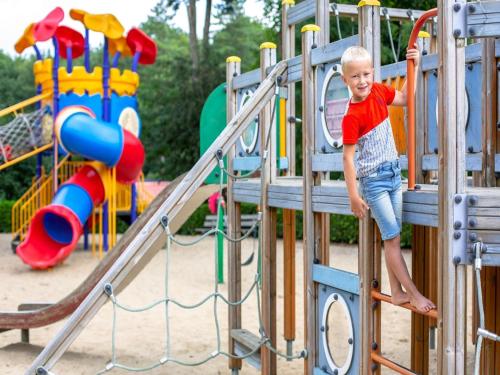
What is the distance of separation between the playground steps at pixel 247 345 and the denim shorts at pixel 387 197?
1.97 m

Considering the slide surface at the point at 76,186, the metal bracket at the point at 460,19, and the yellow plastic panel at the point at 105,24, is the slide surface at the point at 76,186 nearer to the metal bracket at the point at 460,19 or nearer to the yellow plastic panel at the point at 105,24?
the yellow plastic panel at the point at 105,24

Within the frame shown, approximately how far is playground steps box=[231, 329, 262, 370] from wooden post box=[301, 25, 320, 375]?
2.50ft

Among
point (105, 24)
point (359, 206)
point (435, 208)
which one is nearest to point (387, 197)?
point (359, 206)

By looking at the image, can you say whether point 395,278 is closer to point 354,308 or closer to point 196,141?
point 354,308

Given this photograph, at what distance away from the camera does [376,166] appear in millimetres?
3510

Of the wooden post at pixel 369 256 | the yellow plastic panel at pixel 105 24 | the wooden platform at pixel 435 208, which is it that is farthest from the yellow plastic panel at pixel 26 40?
the wooden post at pixel 369 256

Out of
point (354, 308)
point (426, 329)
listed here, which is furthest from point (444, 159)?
point (426, 329)

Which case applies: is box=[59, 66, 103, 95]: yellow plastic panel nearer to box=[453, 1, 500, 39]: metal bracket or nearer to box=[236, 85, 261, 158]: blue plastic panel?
box=[236, 85, 261, 158]: blue plastic panel

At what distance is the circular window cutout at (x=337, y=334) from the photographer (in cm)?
411

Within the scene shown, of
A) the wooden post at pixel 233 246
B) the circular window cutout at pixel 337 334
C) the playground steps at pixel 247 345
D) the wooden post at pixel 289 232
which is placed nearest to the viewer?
the circular window cutout at pixel 337 334

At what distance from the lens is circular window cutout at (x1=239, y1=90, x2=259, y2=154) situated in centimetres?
562

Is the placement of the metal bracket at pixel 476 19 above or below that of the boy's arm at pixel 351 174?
above

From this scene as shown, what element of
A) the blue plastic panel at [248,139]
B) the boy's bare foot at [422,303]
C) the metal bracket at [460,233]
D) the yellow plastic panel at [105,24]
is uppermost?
the yellow plastic panel at [105,24]

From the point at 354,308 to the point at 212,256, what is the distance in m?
9.85
